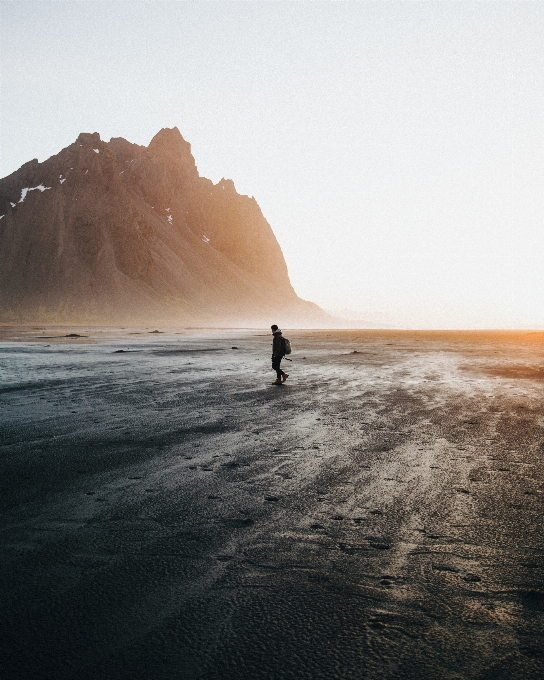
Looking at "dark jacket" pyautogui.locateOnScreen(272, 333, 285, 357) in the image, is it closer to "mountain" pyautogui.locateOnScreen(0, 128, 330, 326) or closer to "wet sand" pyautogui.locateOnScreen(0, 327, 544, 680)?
"wet sand" pyautogui.locateOnScreen(0, 327, 544, 680)

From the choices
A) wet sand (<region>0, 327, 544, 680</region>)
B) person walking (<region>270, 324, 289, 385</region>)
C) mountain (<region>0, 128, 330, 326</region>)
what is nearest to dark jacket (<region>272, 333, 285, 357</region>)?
person walking (<region>270, 324, 289, 385</region>)

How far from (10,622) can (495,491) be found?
4.75m

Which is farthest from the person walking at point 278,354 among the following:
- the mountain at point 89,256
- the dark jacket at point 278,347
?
the mountain at point 89,256

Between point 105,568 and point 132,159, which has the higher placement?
point 132,159

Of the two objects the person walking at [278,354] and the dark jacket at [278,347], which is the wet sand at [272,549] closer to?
the person walking at [278,354]

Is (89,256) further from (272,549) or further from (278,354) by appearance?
(272,549)

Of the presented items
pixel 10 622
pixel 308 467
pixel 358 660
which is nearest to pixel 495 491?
pixel 308 467

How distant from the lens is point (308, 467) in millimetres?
6520

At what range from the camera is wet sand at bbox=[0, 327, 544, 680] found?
2783 millimetres

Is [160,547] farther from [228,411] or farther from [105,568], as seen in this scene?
[228,411]

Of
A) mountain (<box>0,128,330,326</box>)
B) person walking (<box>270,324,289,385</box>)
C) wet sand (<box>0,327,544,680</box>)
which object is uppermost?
mountain (<box>0,128,330,326</box>)

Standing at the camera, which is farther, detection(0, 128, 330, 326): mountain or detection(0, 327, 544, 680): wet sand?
detection(0, 128, 330, 326): mountain

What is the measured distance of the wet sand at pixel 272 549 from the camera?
2.78 meters

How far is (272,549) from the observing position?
405 centimetres
